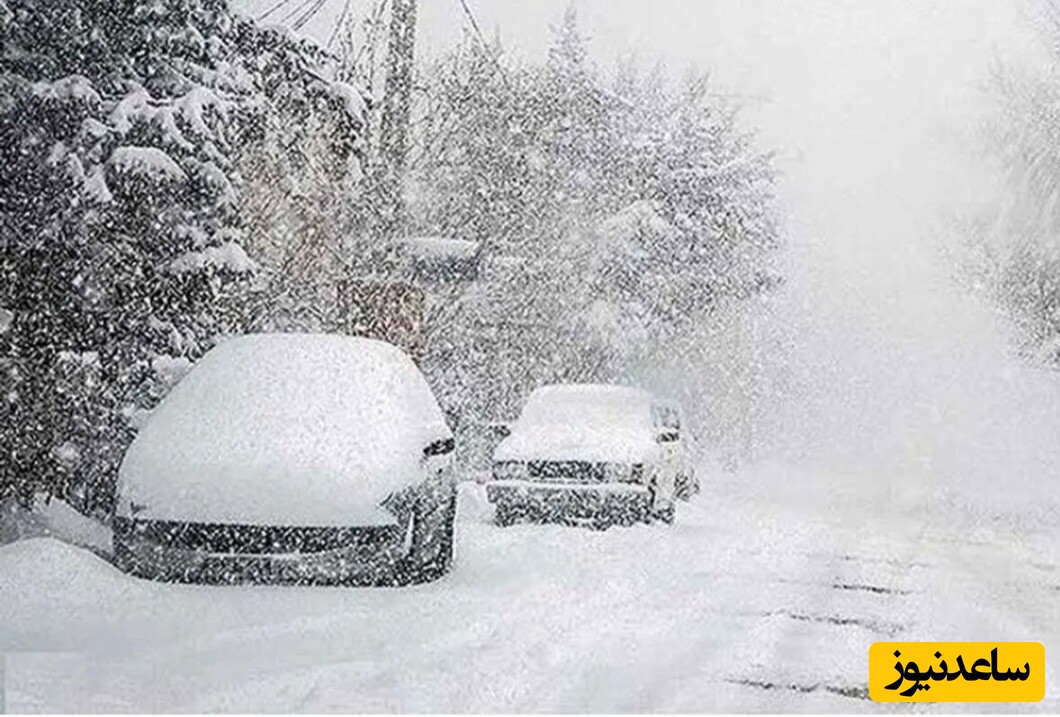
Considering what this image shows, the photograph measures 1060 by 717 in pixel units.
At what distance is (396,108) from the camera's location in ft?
55.5

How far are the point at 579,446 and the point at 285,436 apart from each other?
22.0 feet

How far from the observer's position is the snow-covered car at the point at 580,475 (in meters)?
14.3

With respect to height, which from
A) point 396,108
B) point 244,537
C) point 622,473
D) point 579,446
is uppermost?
point 396,108

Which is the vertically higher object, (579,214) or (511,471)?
(579,214)

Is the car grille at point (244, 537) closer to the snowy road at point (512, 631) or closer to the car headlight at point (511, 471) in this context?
the snowy road at point (512, 631)

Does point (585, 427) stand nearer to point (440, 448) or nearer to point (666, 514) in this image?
point (666, 514)

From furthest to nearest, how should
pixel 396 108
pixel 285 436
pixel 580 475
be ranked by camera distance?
1. pixel 396 108
2. pixel 580 475
3. pixel 285 436

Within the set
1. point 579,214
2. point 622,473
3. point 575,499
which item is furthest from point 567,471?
point 579,214

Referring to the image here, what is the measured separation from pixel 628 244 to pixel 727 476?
23.1ft

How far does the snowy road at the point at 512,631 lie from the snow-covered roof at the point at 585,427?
2.73 metres

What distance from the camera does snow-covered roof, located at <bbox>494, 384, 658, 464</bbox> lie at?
576 inches

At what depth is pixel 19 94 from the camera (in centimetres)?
973

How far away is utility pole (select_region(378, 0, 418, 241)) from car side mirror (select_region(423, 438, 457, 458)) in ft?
26.2

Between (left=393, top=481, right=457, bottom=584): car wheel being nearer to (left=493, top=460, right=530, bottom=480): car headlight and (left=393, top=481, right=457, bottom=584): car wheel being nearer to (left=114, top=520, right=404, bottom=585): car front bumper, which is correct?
(left=114, top=520, right=404, bottom=585): car front bumper
